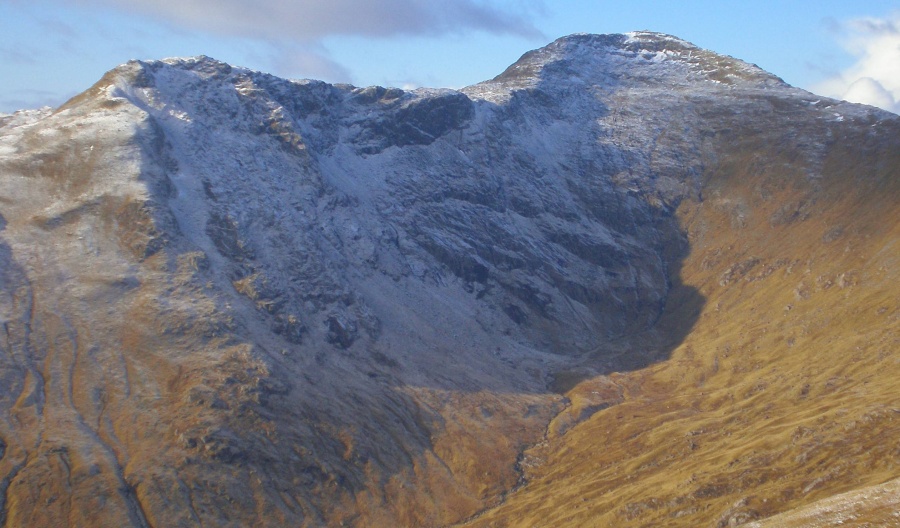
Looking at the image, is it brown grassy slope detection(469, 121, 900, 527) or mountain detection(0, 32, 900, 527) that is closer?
brown grassy slope detection(469, 121, 900, 527)

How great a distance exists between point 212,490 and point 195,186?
259 ft

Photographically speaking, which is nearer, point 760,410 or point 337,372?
point 760,410

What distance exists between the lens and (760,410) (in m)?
143

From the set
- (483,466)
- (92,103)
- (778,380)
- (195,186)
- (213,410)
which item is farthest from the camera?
(92,103)

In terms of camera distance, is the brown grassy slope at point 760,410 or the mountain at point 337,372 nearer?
the brown grassy slope at point 760,410

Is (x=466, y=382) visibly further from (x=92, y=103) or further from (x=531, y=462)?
(x=92, y=103)

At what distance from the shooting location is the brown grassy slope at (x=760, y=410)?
108500mm

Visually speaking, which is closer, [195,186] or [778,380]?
[778,380]

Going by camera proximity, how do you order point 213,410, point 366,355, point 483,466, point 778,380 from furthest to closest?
point 366,355 < point 778,380 < point 483,466 < point 213,410

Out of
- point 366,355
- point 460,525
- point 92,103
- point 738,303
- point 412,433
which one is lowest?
point 460,525

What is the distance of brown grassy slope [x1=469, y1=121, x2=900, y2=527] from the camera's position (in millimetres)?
108500

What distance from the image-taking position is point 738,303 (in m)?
192

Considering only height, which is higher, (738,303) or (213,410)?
(738,303)

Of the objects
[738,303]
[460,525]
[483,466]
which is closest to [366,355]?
[483,466]
